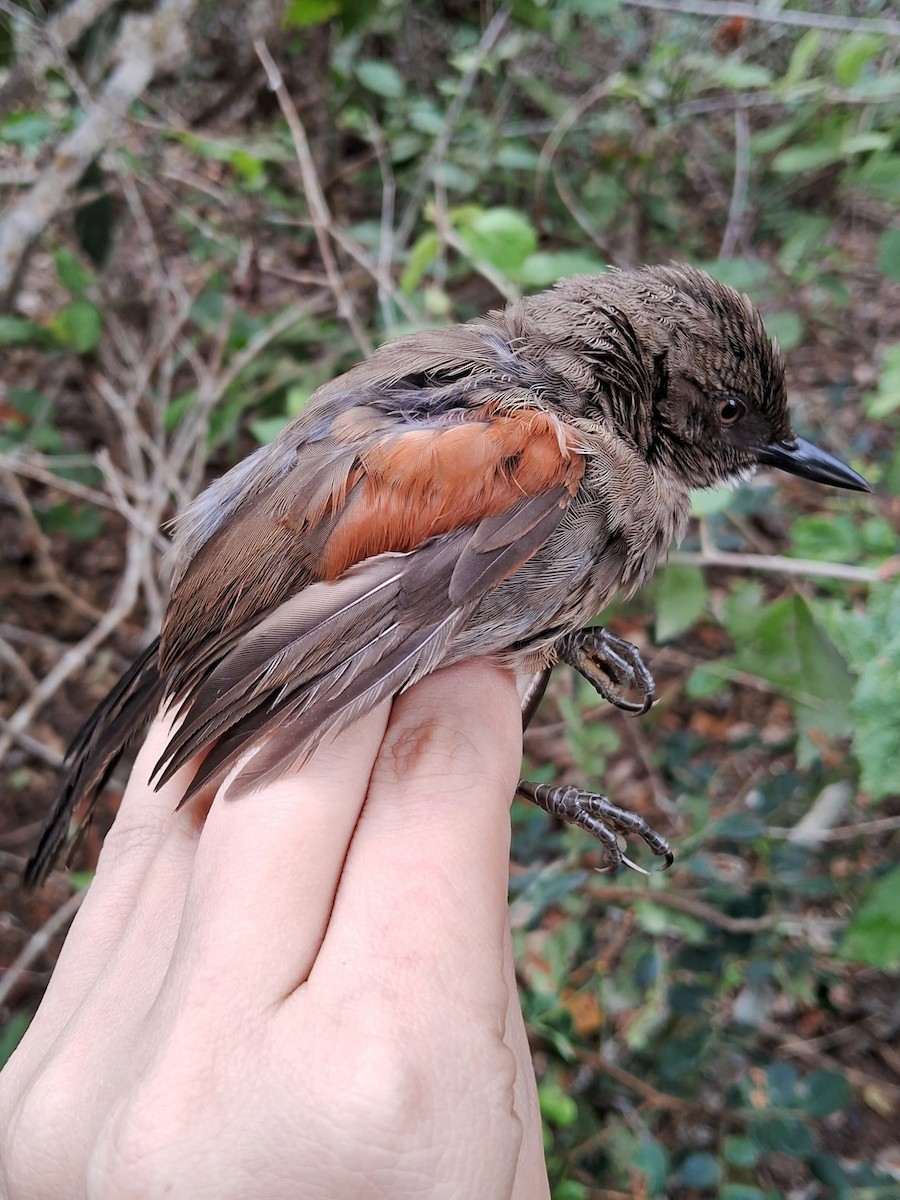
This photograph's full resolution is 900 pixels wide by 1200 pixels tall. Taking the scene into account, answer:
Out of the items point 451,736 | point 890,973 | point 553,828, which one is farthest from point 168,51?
point 890,973

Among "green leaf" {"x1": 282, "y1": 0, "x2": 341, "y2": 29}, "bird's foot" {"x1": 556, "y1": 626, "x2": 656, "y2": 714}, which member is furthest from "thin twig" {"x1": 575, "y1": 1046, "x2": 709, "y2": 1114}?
"green leaf" {"x1": 282, "y1": 0, "x2": 341, "y2": 29}

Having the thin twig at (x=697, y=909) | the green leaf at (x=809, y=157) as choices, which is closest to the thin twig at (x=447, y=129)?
the green leaf at (x=809, y=157)

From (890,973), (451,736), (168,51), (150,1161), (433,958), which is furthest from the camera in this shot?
(168,51)

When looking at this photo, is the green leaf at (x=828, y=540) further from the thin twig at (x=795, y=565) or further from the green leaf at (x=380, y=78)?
the green leaf at (x=380, y=78)

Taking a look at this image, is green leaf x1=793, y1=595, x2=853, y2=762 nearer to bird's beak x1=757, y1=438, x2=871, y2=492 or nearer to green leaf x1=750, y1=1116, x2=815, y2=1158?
bird's beak x1=757, y1=438, x2=871, y2=492

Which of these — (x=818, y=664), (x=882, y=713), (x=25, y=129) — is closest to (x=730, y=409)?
(x=818, y=664)

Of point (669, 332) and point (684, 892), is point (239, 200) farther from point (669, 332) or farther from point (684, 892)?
point (684, 892)

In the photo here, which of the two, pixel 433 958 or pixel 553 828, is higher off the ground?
pixel 433 958
